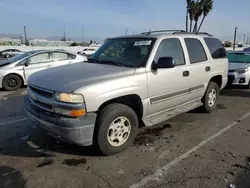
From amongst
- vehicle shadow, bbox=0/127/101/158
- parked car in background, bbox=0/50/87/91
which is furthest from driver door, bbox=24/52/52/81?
vehicle shadow, bbox=0/127/101/158

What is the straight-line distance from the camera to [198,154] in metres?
3.75

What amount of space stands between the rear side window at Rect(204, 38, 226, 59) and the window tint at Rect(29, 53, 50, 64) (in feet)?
20.8

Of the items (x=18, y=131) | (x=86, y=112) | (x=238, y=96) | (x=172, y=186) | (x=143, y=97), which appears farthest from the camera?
(x=238, y=96)

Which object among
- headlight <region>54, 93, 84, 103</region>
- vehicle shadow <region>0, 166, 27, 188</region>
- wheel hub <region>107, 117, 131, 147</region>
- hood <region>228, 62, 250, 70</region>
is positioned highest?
hood <region>228, 62, 250, 70</region>

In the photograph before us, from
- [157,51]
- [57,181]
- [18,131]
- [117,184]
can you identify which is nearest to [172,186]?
[117,184]

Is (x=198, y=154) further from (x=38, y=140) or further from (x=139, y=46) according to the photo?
(x=38, y=140)

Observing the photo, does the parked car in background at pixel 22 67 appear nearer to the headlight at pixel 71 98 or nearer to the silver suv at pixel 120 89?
the silver suv at pixel 120 89

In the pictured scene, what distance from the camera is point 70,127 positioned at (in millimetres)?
3191

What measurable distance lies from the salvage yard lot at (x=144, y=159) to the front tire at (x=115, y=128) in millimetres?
161

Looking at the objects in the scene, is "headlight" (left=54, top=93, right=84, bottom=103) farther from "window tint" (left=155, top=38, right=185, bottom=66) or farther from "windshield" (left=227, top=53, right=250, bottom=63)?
"windshield" (left=227, top=53, right=250, bottom=63)

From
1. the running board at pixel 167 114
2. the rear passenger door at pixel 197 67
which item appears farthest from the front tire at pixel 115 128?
the rear passenger door at pixel 197 67

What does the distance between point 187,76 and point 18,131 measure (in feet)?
11.3

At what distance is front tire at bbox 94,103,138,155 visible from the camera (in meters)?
3.43

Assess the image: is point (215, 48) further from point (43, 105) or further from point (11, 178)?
point (11, 178)
